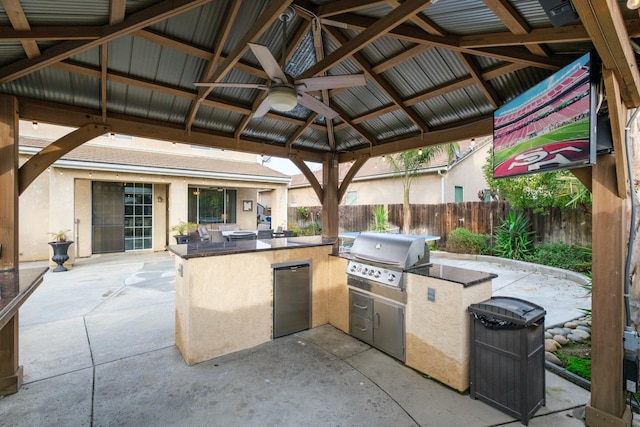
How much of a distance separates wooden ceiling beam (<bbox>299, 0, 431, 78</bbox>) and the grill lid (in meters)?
2.16

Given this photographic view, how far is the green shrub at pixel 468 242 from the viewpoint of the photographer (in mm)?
10078

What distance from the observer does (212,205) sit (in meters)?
12.9

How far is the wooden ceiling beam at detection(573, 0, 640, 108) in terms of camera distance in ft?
5.09

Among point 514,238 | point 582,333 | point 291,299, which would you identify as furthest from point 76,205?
point 514,238

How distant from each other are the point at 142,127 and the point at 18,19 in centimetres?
228

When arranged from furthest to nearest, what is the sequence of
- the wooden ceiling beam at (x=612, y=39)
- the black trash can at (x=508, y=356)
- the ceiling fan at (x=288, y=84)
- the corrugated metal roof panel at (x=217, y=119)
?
the corrugated metal roof panel at (x=217, y=119) < the ceiling fan at (x=288, y=84) < the black trash can at (x=508, y=356) < the wooden ceiling beam at (x=612, y=39)

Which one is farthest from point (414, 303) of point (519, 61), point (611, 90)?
point (519, 61)

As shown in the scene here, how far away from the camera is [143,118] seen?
15.2 ft

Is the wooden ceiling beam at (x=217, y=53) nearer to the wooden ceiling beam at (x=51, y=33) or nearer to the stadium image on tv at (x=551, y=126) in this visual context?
the wooden ceiling beam at (x=51, y=33)

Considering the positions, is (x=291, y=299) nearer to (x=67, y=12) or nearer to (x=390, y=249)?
(x=390, y=249)

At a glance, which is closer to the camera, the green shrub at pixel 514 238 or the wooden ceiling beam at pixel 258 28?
the wooden ceiling beam at pixel 258 28

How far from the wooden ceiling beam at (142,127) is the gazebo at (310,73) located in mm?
20

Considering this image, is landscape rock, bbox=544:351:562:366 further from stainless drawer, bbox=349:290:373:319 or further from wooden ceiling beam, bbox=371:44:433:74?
wooden ceiling beam, bbox=371:44:433:74

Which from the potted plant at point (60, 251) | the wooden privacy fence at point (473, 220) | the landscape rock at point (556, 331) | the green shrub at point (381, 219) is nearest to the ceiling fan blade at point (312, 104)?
the landscape rock at point (556, 331)
